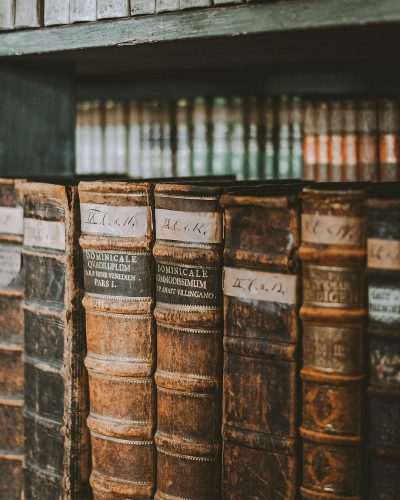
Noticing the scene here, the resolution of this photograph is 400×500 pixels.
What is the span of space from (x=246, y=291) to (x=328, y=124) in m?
0.92

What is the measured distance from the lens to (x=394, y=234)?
91cm

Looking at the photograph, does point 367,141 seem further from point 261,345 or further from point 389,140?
point 261,345

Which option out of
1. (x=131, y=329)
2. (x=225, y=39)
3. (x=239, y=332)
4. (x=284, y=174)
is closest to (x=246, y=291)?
(x=239, y=332)

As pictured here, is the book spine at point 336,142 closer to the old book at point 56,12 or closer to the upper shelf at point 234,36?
the upper shelf at point 234,36

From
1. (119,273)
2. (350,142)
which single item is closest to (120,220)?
(119,273)

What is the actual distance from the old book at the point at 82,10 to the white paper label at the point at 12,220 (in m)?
0.31

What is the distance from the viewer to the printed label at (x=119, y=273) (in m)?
1.12

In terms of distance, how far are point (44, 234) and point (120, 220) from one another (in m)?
0.16

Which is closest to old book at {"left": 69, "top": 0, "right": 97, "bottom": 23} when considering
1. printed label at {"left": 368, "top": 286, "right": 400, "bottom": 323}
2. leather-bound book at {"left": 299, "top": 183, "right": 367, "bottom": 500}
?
leather-bound book at {"left": 299, "top": 183, "right": 367, "bottom": 500}

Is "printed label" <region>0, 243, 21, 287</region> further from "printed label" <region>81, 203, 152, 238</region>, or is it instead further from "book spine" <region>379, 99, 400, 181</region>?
"book spine" <region>379, 99, 400, 181</region>

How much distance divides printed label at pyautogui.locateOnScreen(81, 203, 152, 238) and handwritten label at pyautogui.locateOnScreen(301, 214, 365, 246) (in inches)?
10.4

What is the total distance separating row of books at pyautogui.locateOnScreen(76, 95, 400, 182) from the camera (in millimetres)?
1771

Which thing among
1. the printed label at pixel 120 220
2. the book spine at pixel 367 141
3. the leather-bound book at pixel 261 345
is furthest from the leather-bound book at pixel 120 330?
the book spine at pixel 367 141

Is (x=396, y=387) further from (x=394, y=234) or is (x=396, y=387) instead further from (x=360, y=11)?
(x=360, y=11)
